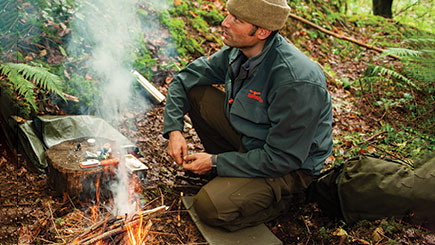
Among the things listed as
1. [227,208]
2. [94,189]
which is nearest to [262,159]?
[227,208]

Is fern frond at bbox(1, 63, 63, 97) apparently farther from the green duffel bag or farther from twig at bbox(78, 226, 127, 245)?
the green duffel bag

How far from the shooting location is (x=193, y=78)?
148 inches

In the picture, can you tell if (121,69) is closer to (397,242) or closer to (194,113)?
(194,113)

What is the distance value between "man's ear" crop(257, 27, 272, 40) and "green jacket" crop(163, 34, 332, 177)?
0.07m

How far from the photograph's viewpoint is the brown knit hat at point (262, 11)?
2926mm

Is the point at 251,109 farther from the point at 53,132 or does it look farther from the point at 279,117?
the point at 53,132

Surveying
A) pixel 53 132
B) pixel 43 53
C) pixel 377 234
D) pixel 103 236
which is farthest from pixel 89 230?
pixel 43 53

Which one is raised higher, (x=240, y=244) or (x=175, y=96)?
(x=175, y=96)

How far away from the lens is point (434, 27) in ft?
32.5

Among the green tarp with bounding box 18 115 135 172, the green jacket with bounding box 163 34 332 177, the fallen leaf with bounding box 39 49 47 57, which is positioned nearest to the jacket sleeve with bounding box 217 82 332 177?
the green jacket with bounding box 163 34 332 177

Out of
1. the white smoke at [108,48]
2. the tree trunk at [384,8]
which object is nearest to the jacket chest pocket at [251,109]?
the white smoke at [108,48]

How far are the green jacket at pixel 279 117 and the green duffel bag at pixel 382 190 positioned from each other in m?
0.29

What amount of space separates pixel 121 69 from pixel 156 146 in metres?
1.46

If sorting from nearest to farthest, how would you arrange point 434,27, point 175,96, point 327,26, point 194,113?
point 175,96 → point 194,113 → point 327,26 → point 434,27
